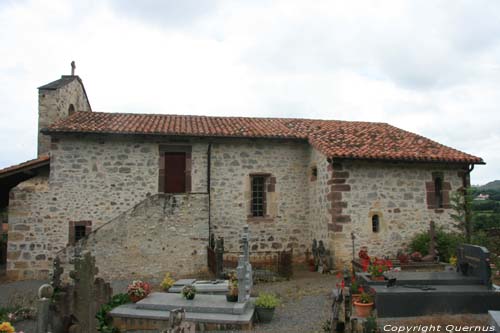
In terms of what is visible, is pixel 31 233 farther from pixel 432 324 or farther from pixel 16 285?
pixel 432 324

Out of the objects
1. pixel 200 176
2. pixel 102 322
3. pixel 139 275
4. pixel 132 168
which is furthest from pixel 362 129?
pixel 102 322

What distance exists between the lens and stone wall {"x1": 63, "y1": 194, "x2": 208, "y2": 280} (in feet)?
40.9

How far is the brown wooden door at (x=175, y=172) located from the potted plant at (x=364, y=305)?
8.34m

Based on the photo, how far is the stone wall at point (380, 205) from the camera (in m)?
13.3

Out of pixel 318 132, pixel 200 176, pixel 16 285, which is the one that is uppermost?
pixel 318 132

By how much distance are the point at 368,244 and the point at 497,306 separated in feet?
18.9

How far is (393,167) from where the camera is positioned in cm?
1388

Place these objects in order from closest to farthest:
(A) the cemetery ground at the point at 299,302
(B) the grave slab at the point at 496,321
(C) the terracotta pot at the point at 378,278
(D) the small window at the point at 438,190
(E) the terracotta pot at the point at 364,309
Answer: (B) the grave slab at the point at 496,321 → (A) the cemetery ground at the point at 299,302 → (E) the terracotta pot at the point at 364,309 → (C) the terracotta pot at the point at 378,278 → (D) the small window at the point at 438,190

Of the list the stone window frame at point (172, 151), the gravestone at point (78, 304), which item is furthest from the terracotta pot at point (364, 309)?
the stone window frame at point (172, 151)

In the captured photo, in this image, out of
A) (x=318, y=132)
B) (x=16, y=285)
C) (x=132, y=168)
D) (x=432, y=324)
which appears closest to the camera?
(x=432, y=324)

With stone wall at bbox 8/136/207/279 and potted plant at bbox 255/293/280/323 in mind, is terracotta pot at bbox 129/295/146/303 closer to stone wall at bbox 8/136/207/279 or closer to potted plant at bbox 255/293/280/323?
potted plant at bbox 255/293/280/323

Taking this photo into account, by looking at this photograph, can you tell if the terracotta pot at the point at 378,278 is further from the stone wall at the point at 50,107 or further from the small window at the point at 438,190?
the stone wall at the point at 50,107

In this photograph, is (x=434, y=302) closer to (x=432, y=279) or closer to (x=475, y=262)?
(x=432, y=279)

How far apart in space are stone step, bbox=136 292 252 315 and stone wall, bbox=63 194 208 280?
4014mm
